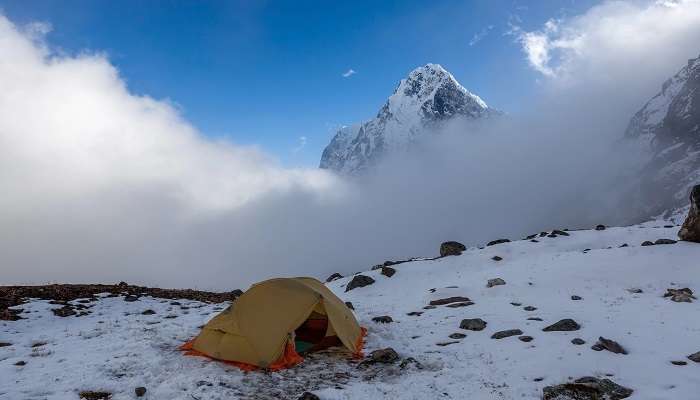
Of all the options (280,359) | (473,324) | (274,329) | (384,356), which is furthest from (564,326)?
(274,329)

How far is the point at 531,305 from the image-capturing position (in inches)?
808

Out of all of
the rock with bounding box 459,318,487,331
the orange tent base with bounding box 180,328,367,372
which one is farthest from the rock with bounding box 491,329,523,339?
the orange tent base with bounding box 180,328,367,372

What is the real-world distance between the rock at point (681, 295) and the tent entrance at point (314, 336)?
48.6ft

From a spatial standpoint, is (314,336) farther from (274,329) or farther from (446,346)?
(446,346)

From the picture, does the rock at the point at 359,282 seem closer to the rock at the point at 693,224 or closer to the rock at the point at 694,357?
the rock at the point at 694,357

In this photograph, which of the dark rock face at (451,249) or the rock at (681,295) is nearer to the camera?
the rock at (681,295)

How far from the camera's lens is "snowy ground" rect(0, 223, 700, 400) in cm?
1214

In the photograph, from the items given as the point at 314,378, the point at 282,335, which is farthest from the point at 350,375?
the point at 282,335

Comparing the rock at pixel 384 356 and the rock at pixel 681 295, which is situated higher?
the rock at pixel 681 295

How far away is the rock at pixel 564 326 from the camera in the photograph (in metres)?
16.3

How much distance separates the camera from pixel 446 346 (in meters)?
16.2

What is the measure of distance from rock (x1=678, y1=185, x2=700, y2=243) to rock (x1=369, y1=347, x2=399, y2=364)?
73.9 feet

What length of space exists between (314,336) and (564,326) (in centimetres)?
972

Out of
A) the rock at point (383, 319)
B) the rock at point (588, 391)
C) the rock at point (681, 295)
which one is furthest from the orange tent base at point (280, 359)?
the rock at point (681, 295)
